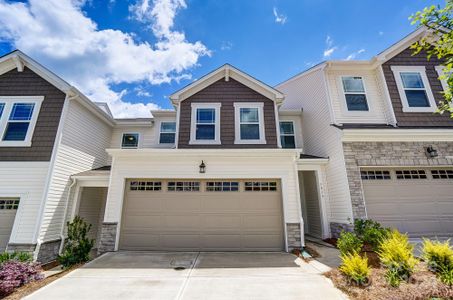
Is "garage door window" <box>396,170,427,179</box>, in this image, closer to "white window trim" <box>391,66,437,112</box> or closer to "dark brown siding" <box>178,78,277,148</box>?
Result: "white window trim" <box>391,66,437,112</box>

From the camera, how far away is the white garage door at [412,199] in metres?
7.65

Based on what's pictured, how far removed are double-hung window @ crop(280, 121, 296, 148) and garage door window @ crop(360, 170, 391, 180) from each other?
3.75 metres

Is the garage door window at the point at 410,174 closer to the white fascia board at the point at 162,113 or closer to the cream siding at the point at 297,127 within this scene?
the cream siding at the point at 297,127

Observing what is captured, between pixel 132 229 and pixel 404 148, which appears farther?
pixel 404 148

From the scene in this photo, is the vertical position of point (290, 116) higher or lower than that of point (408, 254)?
higher

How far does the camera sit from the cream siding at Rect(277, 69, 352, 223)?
816 cm

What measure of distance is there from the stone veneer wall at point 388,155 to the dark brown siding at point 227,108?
10.0 feet

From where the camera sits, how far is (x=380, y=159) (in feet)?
26.4

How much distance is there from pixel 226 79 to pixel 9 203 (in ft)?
32.8

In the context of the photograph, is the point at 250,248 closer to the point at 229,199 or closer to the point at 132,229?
the point at 229,199

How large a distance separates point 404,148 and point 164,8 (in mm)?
11472

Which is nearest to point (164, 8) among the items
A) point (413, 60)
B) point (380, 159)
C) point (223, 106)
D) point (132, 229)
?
point (223, 106)

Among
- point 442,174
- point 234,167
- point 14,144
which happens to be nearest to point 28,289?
point 14,144

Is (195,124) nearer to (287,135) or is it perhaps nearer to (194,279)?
(287,135)
